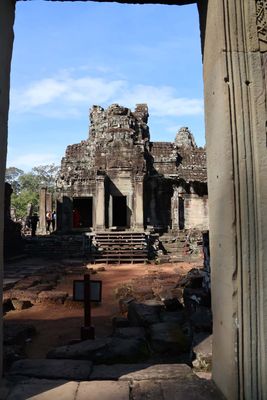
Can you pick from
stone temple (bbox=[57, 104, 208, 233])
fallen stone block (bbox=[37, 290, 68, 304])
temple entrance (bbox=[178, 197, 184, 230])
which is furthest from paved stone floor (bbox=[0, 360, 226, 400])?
temple entrance (bbox=[178, 197, 184, 230])

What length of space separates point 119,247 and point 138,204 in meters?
3.90

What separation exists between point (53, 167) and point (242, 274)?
227ft

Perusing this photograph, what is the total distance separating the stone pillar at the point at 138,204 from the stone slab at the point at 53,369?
56.4ft

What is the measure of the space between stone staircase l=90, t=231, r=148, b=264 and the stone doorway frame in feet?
47.0

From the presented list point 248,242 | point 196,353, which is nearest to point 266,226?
point 248,242

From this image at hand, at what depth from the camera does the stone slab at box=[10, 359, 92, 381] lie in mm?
2623

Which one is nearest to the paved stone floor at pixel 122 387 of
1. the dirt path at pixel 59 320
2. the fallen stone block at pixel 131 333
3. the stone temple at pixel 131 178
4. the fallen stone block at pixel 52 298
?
the fallen stone block at pixel 131 333

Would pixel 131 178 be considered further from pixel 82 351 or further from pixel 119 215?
pixel 82 351

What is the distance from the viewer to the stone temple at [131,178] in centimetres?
2072

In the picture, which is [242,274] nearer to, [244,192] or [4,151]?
[244,192]

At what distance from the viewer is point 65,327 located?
6.18 meters

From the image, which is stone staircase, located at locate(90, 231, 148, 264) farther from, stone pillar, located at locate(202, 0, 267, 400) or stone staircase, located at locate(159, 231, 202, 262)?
stone pillar, located at locate(202, 0, 267, 400)

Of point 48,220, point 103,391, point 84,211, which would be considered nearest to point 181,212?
point 84,211

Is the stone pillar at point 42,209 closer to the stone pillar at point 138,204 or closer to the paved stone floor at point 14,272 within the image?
the stone pillar at point 138,204
